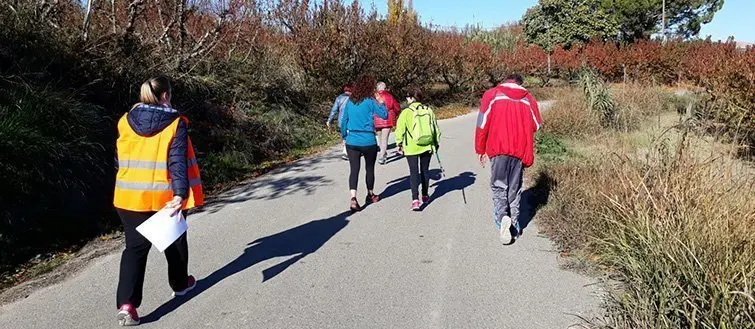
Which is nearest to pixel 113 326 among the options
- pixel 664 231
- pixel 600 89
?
pixel 664 231

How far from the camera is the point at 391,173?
1081 cm

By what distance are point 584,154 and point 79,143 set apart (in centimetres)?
825

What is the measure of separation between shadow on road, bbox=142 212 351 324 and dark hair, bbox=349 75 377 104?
5.00ft

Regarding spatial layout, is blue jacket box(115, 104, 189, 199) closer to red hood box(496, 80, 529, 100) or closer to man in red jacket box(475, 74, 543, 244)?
man in red jacket box(475, 74, 543, 244)

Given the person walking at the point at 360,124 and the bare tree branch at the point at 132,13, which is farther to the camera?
the bare tree branch at the point at 132,13

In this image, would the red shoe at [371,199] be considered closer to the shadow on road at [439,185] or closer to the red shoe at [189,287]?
the shadow on road at [439,185]

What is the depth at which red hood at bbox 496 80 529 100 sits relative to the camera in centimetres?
613

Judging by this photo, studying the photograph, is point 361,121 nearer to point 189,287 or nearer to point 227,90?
point 189,287

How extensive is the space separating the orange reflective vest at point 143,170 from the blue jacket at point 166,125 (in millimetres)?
29

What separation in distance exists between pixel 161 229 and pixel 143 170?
44 cm

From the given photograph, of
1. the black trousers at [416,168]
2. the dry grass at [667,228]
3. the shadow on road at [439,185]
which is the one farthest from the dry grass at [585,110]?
the black trousers at [416,168]

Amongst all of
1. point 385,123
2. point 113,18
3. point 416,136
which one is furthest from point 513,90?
point 113,18

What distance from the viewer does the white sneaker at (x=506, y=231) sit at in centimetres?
622

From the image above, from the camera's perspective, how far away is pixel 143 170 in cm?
415
